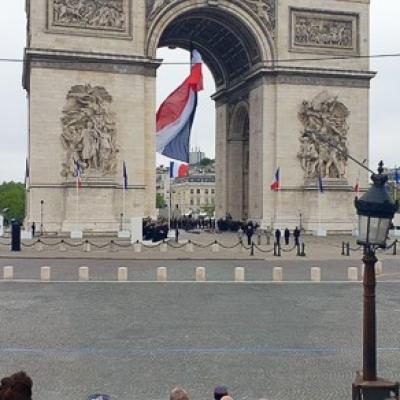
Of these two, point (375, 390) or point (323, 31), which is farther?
point (323, 31)

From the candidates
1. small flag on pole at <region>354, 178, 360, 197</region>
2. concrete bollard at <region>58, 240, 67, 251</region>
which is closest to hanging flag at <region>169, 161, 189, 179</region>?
concrete bollard at <region>58, 240, 67, 251</region>

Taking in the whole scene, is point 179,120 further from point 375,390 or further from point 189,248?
point 375,390

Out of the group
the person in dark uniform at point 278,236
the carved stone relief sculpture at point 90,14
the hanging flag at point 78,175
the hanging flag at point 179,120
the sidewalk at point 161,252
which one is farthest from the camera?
the hanging flag at point 179,120

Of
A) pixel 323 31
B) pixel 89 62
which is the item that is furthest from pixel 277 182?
pixel 89 62

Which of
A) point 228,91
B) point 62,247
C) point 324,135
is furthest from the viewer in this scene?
point 228,91

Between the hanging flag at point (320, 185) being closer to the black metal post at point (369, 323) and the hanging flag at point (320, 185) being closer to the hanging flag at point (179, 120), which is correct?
the hanging flag at point (179, 120)

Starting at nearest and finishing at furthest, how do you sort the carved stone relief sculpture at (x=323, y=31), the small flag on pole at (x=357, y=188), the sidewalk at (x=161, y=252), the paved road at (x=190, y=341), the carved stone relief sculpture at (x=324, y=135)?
the paved road at (x=190, y=341), the sidewalk at (x=161, y=252), the carved stone relief sculpture at (x=324, y=135), the small flag on pole at (x=357, y=188), the carved stone relief sculpture at (x=323, y=31)

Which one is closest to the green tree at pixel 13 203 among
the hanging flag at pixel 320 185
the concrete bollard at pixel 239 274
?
the hanging flag at pixel 320 185
